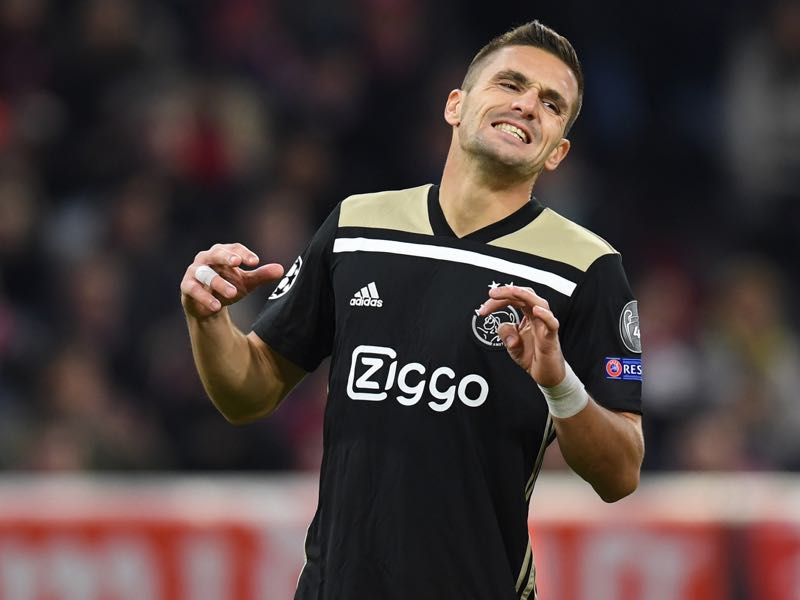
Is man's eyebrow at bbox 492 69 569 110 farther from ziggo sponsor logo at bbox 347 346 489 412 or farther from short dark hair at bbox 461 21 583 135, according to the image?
ziggo sponsor logo at bbox 347 346 489 412

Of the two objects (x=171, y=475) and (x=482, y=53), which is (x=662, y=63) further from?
(x=482, y=53)

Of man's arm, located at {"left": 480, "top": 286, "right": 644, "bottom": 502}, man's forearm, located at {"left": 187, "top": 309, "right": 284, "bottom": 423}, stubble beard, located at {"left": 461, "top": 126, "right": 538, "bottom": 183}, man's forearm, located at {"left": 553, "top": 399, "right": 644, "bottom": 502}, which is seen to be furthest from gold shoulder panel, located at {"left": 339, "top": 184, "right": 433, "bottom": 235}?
man's forearm, located at {"left": 553, "top": 399, "right": 644, "bottom": 502}

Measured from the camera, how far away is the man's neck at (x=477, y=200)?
3.74 metres

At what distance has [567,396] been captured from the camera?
11.1 feet

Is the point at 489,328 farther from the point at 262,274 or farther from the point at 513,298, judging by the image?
the point at 262,274

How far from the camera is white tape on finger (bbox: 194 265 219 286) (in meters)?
3.59

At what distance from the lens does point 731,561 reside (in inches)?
266

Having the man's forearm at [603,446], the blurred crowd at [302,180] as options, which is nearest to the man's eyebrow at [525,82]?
the man's forearm at [603,446]

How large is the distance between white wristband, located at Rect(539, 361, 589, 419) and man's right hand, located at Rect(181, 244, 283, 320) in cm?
67

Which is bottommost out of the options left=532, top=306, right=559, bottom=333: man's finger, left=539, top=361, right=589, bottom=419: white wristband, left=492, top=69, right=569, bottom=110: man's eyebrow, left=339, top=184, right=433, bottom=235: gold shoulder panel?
left=539, top=361, right=589, bottom=419: white wristband

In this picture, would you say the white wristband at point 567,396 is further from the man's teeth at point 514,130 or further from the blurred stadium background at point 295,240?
the blurred stadium background at point 295,240

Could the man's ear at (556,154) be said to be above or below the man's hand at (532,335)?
above

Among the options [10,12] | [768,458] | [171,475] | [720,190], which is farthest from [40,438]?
[720,190]

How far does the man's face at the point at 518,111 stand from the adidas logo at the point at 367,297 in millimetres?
393
